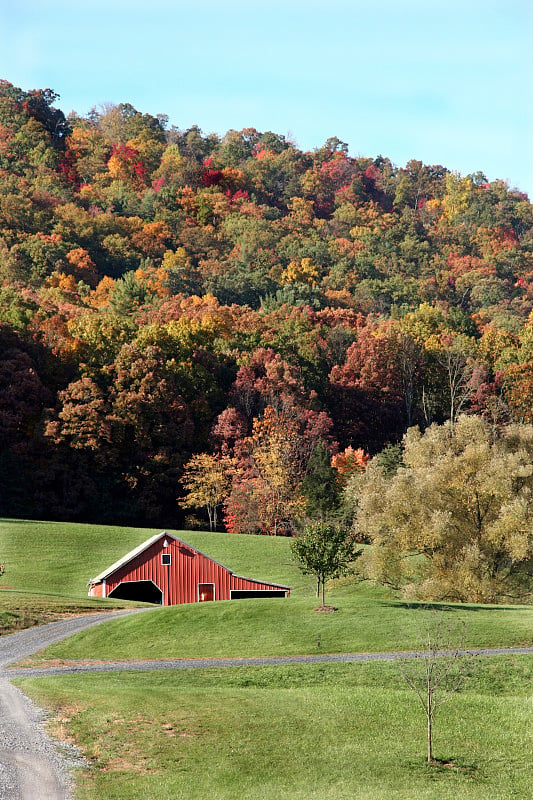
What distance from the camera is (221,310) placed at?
10894 cm

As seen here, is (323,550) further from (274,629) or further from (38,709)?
(38,709)

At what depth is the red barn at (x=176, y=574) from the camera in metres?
54.2

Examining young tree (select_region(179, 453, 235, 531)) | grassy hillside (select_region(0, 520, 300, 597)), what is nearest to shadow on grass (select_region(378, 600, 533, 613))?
grassy hillside (select_region(0, 520, 300, 597))

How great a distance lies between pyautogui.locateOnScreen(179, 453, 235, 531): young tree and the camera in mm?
77875

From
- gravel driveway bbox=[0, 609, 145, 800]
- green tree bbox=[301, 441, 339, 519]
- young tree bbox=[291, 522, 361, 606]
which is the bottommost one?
gravel driveway bbox=[0, 609, 145, 800]

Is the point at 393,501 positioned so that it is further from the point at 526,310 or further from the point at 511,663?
the point at 526,310

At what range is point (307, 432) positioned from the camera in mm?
83125

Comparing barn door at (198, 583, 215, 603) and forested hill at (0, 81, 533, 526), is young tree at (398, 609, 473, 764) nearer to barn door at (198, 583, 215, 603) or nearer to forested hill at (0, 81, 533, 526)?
barn door at (198, 583, 215, 603)

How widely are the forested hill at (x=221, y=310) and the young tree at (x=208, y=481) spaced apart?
1458 millimetres

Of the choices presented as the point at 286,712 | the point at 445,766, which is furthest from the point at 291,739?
the point at 445,766

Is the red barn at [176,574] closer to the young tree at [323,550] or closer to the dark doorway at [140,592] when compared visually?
the dark doorway at [140,592]

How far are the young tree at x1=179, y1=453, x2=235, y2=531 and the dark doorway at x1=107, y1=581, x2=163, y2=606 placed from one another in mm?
21081

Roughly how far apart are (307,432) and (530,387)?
2972cm

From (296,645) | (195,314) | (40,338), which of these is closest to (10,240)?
(195,314)
